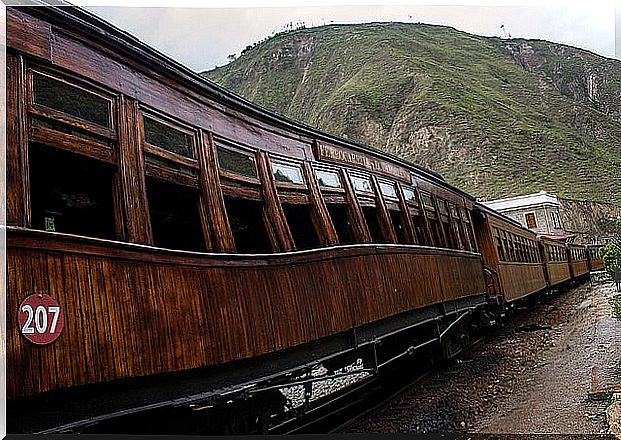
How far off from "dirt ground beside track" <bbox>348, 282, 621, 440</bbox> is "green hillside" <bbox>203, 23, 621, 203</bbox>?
1799cm

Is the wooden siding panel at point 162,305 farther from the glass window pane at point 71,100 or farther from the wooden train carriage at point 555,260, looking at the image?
the wooden train carriage at point 555,260

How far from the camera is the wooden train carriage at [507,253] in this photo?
1338 cm

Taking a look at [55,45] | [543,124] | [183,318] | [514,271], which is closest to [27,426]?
[183,318]

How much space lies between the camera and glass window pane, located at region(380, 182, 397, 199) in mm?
8180

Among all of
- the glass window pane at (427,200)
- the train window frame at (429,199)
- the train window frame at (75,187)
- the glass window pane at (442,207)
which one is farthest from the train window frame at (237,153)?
the glass window pane at (442,207)

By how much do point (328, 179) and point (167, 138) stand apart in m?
2.58

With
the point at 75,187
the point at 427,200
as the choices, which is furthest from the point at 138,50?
the point at 427,200

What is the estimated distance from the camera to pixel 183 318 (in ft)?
13.3

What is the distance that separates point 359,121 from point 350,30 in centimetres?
1608

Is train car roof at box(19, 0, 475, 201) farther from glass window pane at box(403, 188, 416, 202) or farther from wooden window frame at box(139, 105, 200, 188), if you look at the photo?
glass window pane at box(403, 188, 416, 202)

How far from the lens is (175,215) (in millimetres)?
5613

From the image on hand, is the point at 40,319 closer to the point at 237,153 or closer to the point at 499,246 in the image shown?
the point at 237,153

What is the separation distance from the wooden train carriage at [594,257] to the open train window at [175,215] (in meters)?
31.8

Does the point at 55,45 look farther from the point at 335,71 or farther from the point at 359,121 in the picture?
the point at 335,71
